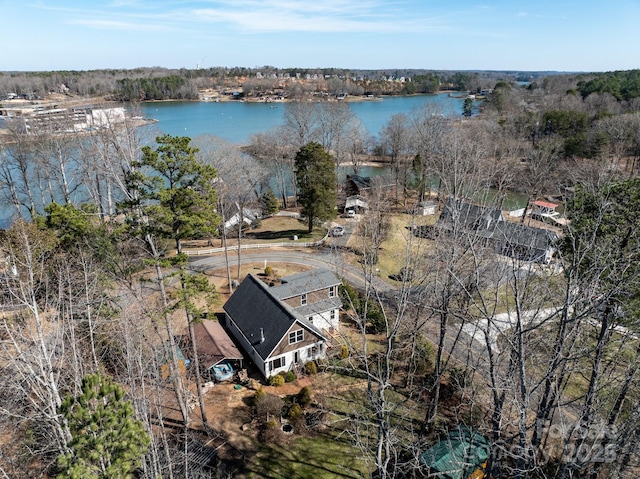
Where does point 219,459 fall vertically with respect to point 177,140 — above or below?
below

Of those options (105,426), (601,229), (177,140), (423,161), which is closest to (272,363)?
(177,140)

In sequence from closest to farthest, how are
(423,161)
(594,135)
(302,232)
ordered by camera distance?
(302,232), (423,161), (594,135)

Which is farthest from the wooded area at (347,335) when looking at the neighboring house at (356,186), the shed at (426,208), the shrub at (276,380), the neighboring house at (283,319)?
the neighboring house at (356,186)

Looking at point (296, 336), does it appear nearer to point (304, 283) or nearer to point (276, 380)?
point (276, 380)

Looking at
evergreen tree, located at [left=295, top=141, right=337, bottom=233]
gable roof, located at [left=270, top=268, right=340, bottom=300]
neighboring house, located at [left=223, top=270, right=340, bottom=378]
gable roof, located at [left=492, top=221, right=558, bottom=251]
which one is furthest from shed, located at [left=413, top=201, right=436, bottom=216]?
neighboring house, located at [left=223, top=270, right=340, bottom=378]

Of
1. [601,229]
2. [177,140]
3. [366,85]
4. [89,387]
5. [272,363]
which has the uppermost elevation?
[366,85]

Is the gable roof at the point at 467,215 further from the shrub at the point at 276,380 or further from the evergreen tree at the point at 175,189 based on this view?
the shrub at the point at 276,380

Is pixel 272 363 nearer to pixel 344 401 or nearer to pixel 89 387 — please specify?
pixel 344 401
